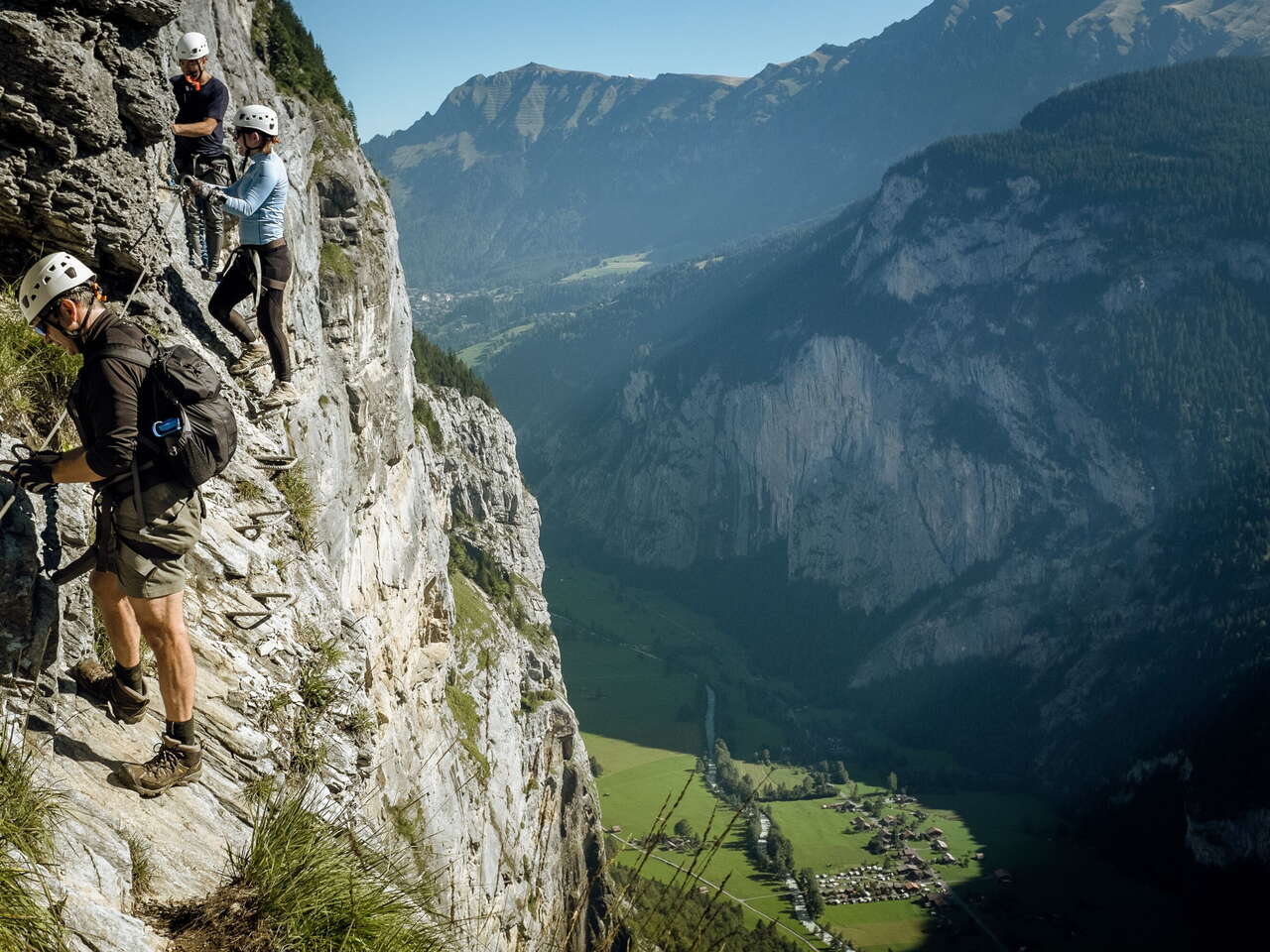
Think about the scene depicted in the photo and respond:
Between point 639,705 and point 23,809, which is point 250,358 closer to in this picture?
point 23,809

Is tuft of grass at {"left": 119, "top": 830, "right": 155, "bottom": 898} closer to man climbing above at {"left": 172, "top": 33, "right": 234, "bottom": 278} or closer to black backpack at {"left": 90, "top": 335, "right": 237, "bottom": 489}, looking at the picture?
black backpack at {"left": 90, "top": 335, "right": 237, "bottom": 489}

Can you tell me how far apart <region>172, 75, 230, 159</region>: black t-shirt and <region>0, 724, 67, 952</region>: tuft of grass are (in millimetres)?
11155

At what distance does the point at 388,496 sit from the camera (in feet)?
115

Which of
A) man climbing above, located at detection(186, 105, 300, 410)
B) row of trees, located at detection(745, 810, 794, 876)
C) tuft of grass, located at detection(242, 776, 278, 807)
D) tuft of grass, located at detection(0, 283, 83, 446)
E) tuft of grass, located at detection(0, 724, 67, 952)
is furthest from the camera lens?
row of trees, located at detection(745, 810, 794, 876)

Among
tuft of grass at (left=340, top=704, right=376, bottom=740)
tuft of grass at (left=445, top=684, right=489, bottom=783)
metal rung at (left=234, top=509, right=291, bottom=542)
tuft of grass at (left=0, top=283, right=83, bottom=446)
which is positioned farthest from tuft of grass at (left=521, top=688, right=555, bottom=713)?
tuft of grass at (left=0, top=283, right=83, bottom=446)

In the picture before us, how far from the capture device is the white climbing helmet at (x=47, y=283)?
738cm

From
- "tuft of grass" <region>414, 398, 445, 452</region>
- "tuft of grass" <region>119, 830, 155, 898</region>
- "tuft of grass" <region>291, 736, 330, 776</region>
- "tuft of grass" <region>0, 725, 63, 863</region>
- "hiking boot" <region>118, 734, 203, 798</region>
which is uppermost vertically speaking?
"tuft of grass" <region>0, 725, 63, 863</region>

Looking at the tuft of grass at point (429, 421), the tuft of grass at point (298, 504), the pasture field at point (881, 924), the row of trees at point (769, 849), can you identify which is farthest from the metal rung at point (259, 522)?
the pasture field at point (881, 924)

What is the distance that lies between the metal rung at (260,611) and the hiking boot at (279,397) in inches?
180

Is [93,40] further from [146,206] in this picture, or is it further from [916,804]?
[916,804]

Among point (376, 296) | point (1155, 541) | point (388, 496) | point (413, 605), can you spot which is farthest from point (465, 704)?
point (1155, 541)

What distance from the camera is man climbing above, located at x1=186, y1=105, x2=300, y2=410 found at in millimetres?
13172

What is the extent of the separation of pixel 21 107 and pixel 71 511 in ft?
15.3

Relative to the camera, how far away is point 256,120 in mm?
13000
